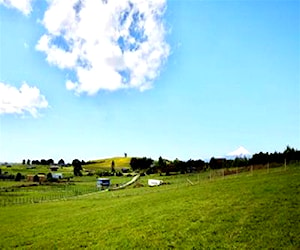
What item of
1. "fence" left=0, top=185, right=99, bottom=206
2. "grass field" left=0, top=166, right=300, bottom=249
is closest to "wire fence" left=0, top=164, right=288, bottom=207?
"fence" left=0, top=185, right=99, bottom=206

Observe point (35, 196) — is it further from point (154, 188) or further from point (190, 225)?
point (190, 225)

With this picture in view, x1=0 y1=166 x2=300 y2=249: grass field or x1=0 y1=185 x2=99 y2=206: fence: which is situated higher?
x1=0 y1=166 x2=300 y2=249: grass field

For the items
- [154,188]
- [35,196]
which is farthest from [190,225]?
[35,196]

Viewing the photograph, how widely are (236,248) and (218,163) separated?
138315 mm

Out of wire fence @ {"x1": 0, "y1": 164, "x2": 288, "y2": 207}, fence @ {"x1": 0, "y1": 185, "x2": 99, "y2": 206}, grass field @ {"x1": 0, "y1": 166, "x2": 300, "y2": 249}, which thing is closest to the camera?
grass field @ {"x1": 0, "y1": 166, "x2": 300, "y2": 249}

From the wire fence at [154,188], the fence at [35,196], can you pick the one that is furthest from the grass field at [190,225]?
the fence at [35,196]

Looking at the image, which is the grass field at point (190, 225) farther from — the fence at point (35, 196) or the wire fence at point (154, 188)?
the fence at point (35, 196)

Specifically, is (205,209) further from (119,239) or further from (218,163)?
(218,163)

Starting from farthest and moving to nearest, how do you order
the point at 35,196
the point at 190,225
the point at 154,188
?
the point at 35,196
the point at 154,188
the point at 190,225

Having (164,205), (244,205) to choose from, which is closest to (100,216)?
(164,205)

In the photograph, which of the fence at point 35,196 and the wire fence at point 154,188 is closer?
the wire fence at point 154,188

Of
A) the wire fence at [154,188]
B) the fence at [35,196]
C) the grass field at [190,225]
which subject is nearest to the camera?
the grass field at [190,225]

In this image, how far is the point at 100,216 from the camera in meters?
41.3

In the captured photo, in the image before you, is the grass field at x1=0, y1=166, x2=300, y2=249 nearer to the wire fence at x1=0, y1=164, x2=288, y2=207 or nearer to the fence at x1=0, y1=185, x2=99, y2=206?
the wire fence at x1=0, y1=164, x2=288, y2=207
